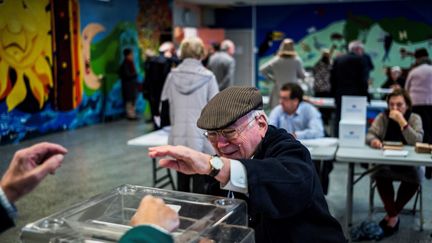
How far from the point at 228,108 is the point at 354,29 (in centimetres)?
1217

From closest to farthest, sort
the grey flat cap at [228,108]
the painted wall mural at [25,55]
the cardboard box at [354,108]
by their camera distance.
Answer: the grey flat cap at [228,108], the cardboard box at [354,108], the painted wall mural at [25,55]

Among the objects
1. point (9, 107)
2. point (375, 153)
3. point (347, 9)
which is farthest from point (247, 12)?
point (375, 153)

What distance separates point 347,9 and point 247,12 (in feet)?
9.11

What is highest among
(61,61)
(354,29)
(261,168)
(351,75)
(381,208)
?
(354,29)

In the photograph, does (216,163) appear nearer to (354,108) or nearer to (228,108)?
(228,108)

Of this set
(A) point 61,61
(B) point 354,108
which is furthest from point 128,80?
(B) point 354,108

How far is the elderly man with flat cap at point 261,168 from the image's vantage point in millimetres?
1215

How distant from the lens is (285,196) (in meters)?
1.25

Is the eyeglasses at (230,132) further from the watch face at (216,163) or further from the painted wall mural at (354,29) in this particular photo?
the painted wall mural at (354,29)

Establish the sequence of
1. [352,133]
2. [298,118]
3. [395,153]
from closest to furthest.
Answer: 1. [395,153]
2. [352,133]
3. [298,118]

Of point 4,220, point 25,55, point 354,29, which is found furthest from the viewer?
point 354,29

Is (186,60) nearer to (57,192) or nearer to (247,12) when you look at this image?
(57,192)

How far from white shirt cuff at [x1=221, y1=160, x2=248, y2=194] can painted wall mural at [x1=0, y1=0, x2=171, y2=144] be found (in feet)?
21.2

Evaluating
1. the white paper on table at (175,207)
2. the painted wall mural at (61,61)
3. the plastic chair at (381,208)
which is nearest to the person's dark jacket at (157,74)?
the painted wall mural at (61,61)
